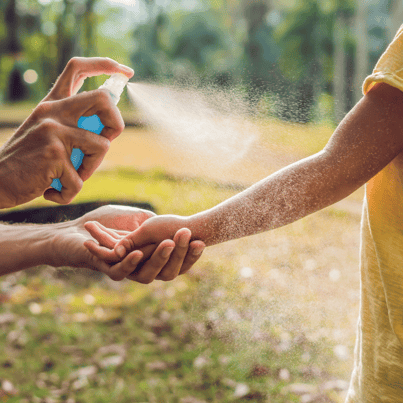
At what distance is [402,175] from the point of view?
1.15 meters

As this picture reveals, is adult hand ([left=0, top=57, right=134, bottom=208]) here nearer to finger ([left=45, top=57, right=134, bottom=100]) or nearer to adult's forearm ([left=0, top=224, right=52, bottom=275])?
finger ([left=45, top=57, right=134, bottom=100])

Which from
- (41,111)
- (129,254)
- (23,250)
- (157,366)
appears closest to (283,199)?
(129,254)

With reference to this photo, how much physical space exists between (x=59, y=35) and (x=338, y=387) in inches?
495

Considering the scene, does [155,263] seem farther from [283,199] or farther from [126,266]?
[283,199]

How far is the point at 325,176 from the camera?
45.6 inches

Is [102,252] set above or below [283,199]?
below

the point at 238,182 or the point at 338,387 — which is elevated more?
the point at 238,182

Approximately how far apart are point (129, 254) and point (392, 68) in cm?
100

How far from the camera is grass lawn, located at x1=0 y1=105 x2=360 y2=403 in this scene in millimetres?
2725

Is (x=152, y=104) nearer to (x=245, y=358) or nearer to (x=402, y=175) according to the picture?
(x=402, y=175)

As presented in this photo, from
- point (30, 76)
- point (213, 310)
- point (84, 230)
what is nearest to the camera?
point (84, 230)

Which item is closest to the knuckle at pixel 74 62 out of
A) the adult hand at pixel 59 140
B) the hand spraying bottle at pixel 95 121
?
the adult hand at pixel 59 140

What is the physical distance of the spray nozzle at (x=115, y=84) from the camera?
145 centimetres

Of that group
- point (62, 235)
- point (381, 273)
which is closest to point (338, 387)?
point (381, 273)
